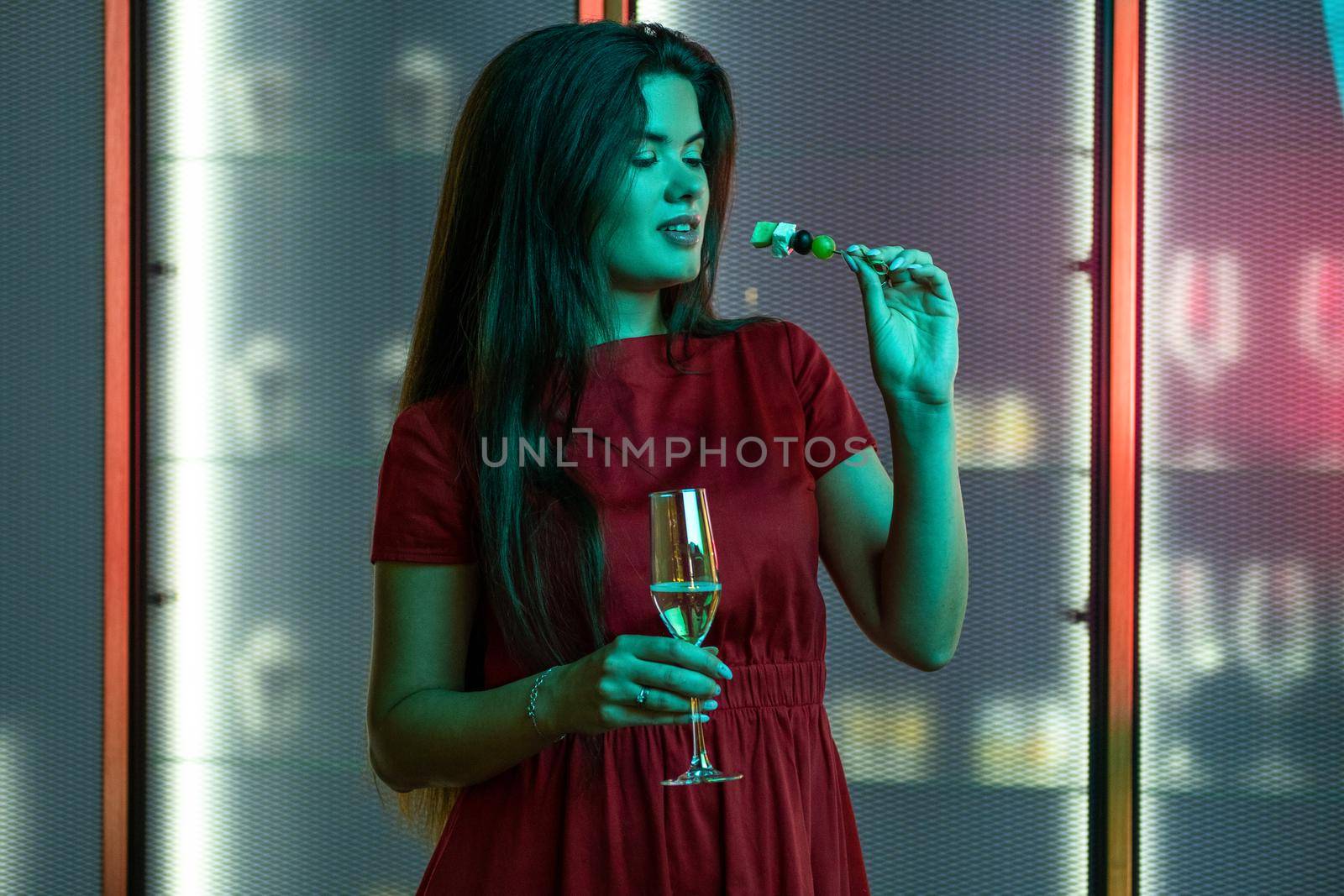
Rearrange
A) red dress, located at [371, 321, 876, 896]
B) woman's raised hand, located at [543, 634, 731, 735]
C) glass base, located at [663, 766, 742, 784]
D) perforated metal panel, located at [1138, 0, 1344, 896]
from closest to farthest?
woman's raised hand, located at [543, 634, 731, 735]
glass base, located at [663, 766, 742, 784]
red dress, located at [371, 321, 876, 896]
perforated metal panel, located at [1138, 0, 1344, 896]

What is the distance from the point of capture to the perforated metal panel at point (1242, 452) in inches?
98.6

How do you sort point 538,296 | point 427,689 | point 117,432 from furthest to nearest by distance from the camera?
point 117,432 < point 538,296 < point 427,689

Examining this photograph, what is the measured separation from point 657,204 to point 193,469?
175 cm

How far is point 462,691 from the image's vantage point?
136 cm

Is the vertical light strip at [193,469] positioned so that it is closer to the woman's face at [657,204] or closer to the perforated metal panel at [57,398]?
the perforated metal panel at [57,398]

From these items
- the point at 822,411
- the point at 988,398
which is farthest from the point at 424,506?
the point at 988,398

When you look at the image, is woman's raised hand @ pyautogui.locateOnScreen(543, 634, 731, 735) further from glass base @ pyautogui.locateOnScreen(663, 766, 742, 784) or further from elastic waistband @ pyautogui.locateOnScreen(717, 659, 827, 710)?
elastic waistband @ pyautogui.locateOnScreen(717, 659, 827, 710)

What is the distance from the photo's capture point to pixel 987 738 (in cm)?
259

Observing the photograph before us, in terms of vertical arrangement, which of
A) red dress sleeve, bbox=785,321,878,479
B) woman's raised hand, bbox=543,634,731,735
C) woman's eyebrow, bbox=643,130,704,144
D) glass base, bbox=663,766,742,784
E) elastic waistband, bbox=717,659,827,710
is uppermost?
woman's eyebrow, bbox=643,130,704,144

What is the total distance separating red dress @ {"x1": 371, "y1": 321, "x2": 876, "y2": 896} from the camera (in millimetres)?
1300

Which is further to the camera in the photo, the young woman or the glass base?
the young woman

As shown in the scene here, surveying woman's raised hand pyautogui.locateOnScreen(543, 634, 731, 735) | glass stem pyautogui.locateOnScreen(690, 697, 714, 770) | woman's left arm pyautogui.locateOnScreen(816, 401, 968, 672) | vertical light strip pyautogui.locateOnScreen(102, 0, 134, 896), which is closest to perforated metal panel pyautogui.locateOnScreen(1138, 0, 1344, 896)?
woman's left arm pyautogui.locateOnScreen(816, 401, 968, 672)

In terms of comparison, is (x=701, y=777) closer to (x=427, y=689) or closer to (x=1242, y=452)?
(x=427, y=689)

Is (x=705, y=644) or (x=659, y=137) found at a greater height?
(x=659, y=137)
